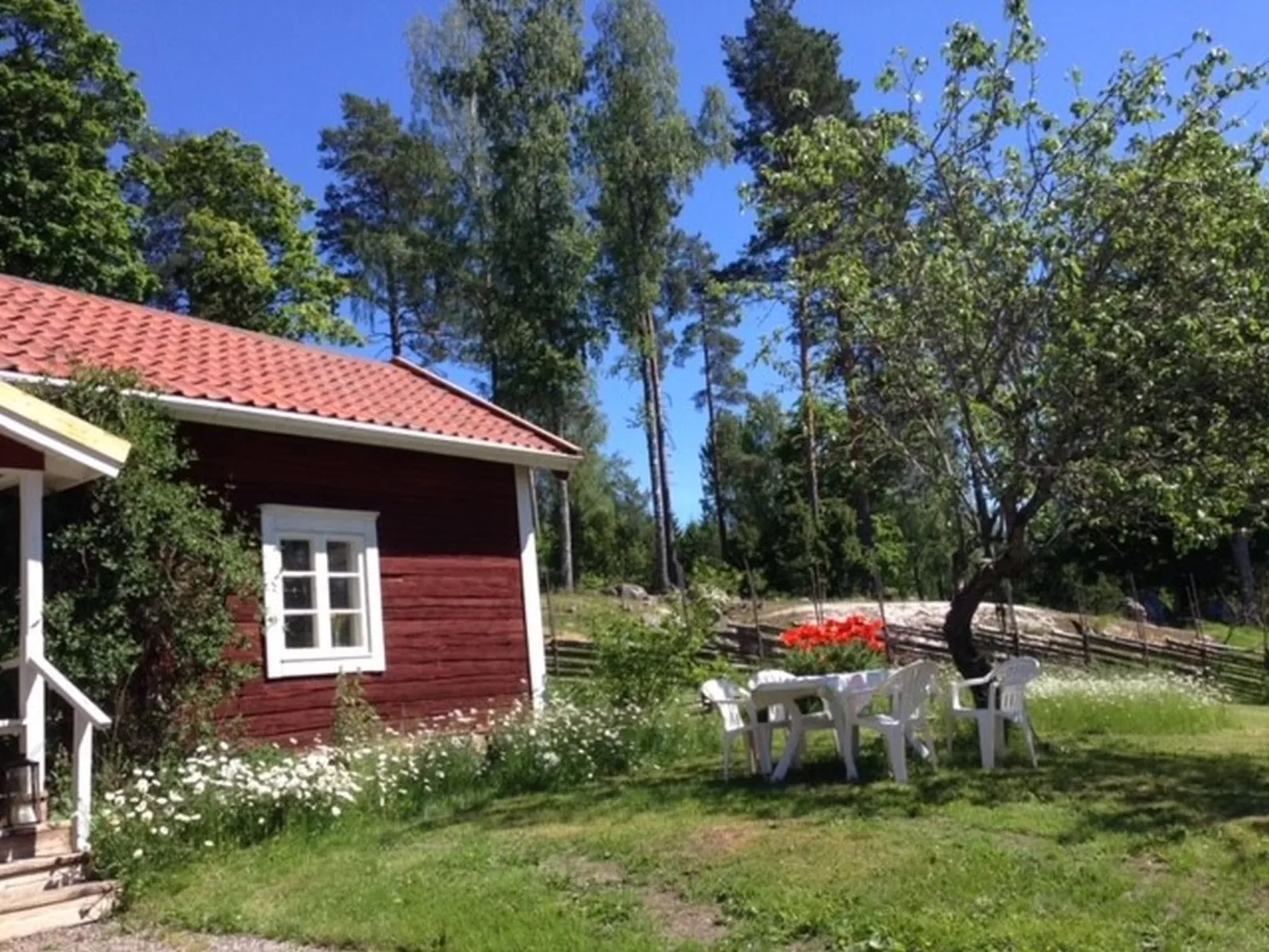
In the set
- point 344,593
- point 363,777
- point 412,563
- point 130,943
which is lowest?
point 130,943

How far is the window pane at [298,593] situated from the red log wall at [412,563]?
472mm

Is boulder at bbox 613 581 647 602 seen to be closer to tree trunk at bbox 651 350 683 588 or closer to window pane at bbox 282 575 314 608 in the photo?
tree trunk at bbox 651 350 683 588

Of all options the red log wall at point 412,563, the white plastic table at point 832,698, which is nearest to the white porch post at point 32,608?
the red log wall at point 412,563

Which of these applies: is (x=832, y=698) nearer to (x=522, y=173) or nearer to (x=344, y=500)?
(x=344, y=500)

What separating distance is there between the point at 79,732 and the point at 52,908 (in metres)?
1.13

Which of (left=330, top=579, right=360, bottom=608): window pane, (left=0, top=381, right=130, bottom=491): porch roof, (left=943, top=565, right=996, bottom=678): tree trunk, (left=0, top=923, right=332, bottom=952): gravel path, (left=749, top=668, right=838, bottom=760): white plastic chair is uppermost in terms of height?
(left=0, top=381, right=130, bottom=491): porch roof

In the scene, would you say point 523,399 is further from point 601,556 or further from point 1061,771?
point 1061,771

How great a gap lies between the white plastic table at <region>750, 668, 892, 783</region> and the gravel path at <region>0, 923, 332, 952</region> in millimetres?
4205

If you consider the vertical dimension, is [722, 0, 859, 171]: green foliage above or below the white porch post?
above

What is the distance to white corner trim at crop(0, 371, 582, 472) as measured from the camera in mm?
8664

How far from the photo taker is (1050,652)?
21.6 m

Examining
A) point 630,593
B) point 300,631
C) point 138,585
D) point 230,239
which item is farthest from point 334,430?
point 630,593

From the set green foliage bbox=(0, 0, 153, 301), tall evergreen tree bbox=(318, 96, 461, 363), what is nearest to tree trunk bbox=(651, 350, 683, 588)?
tall evergreen tree bbox=(318, 96, 461, 363)

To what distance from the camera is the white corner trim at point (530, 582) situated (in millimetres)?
11695
